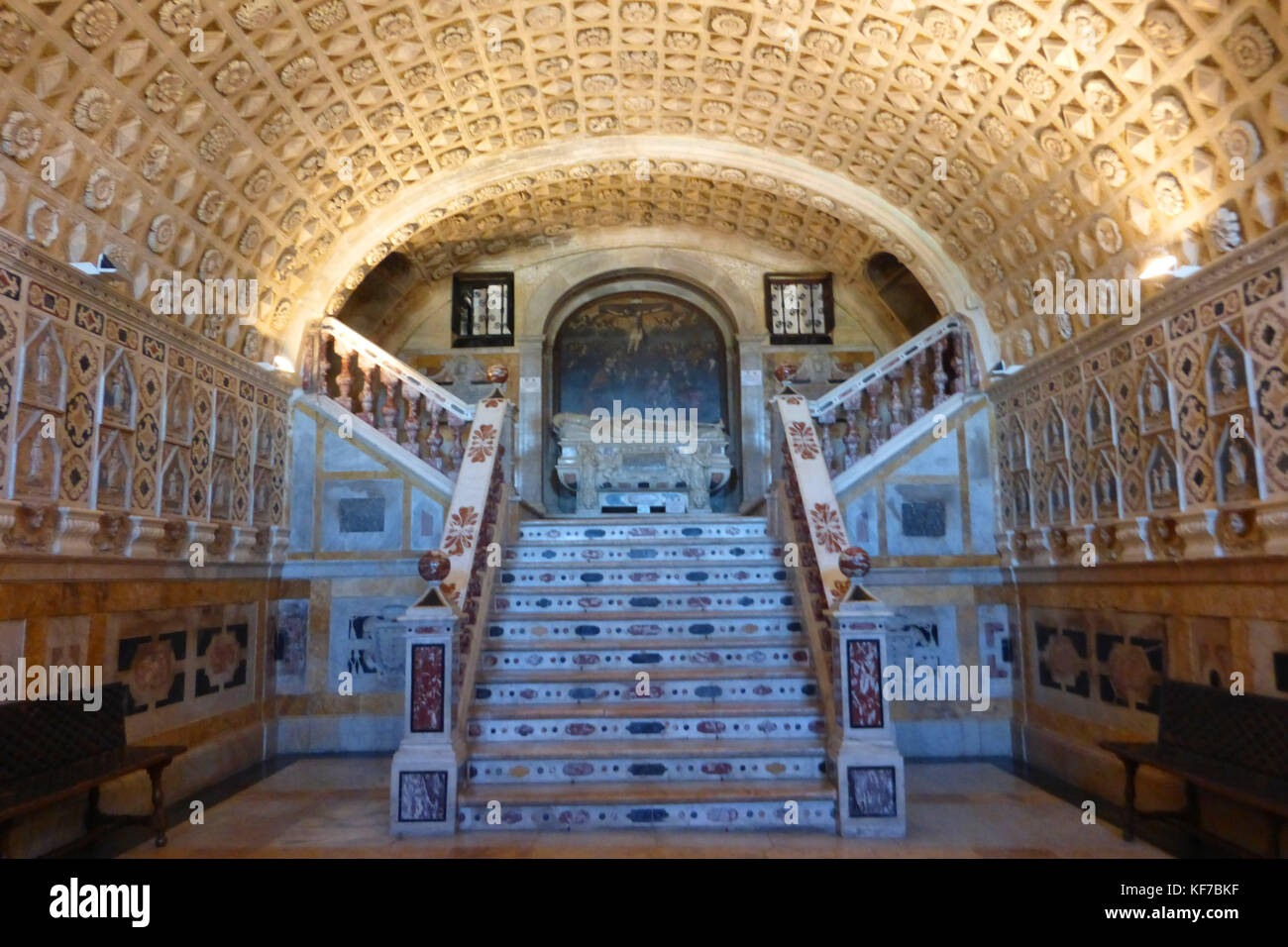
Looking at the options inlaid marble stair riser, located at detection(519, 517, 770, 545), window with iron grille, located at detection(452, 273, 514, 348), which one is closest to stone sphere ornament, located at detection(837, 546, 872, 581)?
inlaid marble stair riser, located at detection(519, 517, 770, 545)

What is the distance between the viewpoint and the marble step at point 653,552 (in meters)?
7.58

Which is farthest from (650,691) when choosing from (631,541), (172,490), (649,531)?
(172,490)

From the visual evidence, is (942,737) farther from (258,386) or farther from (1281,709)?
(258,386)

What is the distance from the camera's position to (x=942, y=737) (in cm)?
796

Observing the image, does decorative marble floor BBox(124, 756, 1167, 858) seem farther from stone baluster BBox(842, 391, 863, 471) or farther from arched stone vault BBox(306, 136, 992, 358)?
arched stone vault BBox(306, 136, 992, 358)

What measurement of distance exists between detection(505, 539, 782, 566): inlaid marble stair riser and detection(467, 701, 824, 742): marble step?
184 cm

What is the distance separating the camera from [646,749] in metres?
5.70

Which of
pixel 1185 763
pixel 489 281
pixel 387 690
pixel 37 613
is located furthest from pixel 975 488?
pixel 37 613

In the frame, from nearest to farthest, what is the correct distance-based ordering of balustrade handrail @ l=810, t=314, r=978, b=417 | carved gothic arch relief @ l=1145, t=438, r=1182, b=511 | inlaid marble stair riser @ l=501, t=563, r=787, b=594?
carved gothic arch relief @ l=1145, t=438, r=1182, b=511 → inlaid marble stair riser @ l=501, t=563, r=787, b=594 → balustrade handrail @ l=810, t=314, r=978, b=417

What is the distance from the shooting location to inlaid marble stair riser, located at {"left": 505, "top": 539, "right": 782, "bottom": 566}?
758 centimetres

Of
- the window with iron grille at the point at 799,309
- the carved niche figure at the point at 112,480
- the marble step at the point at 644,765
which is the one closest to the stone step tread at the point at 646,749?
the marble step at the point at 644,765

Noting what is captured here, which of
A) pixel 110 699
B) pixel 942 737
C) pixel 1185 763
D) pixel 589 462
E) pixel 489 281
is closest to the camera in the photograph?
pixel 1185 763

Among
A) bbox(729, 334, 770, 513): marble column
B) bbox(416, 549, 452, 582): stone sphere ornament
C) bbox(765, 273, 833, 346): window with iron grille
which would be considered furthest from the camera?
bbox(765, 273, 833, 346): window with iron grille
